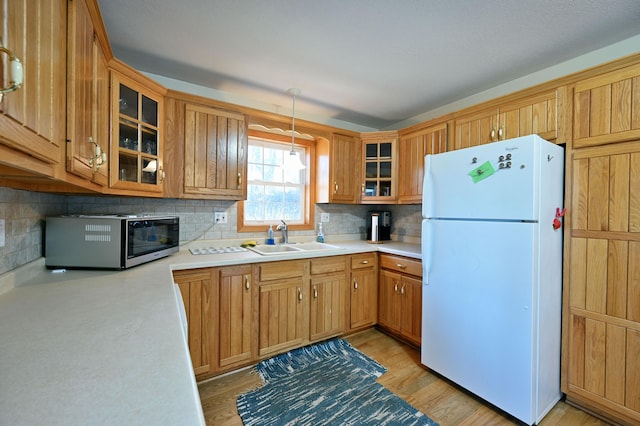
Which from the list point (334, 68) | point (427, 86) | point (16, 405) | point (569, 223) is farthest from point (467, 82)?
point (16, 405)

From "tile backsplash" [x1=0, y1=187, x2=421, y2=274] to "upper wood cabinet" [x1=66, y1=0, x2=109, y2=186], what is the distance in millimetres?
379

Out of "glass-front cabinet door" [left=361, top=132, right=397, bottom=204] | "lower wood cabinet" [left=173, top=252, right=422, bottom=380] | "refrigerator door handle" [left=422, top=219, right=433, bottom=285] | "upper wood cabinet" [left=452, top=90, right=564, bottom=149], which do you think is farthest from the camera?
"glass-front cabinet door" [left=361, top=132, right=397, bottom=204]

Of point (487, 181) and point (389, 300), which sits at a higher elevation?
point (487, 181)

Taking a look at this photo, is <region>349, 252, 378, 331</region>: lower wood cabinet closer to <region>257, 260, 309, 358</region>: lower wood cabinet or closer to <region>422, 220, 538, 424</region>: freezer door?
<region>257, 260, 309, 358</region>: lower wood cabinet

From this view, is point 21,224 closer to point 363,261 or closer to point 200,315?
point 200,315

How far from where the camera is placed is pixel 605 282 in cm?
160

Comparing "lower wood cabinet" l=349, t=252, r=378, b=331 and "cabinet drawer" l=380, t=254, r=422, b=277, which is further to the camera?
"lower wood cabinet" l=349, t=252, r=378, b=331

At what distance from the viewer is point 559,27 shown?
1617 millimetres

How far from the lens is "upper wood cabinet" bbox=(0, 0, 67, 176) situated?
1.88ft

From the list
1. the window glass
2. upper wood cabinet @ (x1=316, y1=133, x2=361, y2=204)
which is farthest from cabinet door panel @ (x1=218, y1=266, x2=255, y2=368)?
upper wood cabinet @ (x1=316, y1=133, x2=361, y2=204)

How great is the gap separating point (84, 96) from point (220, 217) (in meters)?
1.51

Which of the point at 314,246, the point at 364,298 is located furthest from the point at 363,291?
the point at 314,246

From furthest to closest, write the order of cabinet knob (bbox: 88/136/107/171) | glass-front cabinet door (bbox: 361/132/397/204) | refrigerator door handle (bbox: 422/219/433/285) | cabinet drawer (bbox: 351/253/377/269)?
glass-front cabinet door (bbox: 361/132/397/204) → cabinet drawer (bbox: 351/253/377/269) → refrigerator door handle (bbox: 422/219/433/285) → cabinet knob (bbox: 88/136/107/171)

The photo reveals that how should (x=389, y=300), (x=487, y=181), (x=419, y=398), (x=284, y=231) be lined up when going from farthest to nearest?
(x=284, y=231), (x=389, y=300), (x=419, y=398), (x=487, y=181)
